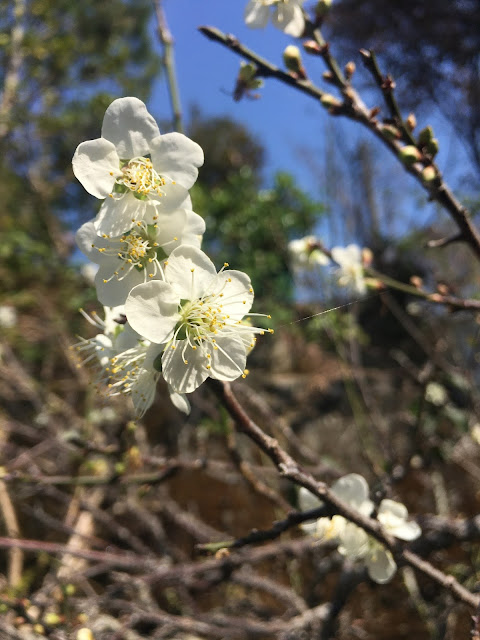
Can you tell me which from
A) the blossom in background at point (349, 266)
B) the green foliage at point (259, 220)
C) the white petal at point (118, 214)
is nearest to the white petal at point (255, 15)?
the white petal at point (118, 214)

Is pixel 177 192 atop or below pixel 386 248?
below

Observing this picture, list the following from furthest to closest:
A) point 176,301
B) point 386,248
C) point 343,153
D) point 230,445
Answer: point 386,248 < point 343,153 < point 230,445 < point 176,301

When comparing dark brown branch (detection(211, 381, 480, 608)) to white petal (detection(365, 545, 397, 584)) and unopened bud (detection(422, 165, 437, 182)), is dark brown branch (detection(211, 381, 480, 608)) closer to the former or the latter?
white petal (detection(365, 545, 397, 584))

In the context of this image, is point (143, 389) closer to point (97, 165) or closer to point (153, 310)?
point (153, 310)

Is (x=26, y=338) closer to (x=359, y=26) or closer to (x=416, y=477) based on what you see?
(x=416, y=477)

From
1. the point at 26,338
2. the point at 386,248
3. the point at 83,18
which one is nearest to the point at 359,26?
the point at 386,248

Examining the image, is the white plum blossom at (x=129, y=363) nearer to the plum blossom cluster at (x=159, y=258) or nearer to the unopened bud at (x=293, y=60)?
the plum blossom cluster at (x=159, y=258)
